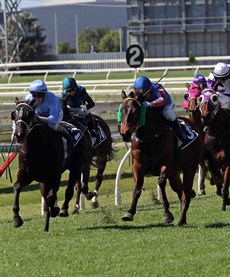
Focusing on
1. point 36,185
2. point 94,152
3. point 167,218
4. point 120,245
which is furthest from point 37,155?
point 36,185

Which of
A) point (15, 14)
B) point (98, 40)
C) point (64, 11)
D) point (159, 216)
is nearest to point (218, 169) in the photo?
point (159, 216)

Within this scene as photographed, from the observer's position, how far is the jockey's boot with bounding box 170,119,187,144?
11414mm

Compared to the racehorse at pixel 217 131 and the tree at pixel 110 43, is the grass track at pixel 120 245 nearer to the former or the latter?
the racehorse at pixel 217 131

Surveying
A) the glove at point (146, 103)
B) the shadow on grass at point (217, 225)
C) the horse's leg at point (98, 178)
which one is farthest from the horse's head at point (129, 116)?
the horse's leg at point (98, 178)

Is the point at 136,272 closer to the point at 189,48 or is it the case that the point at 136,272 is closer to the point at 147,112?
the point at 147,112

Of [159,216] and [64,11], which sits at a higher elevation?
[64,11]

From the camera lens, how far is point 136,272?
7.89 meters

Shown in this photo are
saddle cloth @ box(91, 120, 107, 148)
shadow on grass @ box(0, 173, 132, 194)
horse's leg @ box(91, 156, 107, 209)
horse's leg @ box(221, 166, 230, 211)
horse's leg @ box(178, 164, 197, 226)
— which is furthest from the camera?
shadow on grass @ box(0, 173, 132, 194)

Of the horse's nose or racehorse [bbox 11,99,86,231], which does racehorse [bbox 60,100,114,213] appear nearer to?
racehorse [bbox 11,99,86,231]

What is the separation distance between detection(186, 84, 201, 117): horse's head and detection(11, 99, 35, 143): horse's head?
4547 mm

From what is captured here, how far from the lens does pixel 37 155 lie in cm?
1069

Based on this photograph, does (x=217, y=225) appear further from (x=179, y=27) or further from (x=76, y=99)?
(x=179, y=27)

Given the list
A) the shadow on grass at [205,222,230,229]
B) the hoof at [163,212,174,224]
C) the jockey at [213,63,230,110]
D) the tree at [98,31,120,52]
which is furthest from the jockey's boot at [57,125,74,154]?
the tree at [98,31,120,52]

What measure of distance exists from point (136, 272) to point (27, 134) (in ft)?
9.81
